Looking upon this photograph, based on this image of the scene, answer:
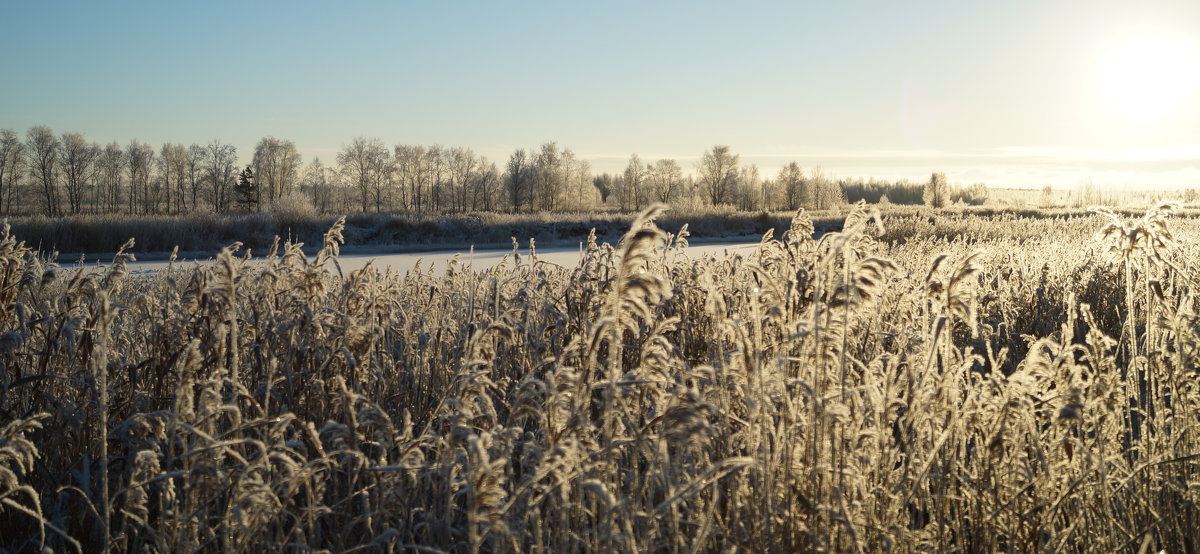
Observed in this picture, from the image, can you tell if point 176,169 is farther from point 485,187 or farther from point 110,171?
point 485,187

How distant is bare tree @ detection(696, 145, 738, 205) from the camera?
70062 millimetres

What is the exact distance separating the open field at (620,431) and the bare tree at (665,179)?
72.7 meters

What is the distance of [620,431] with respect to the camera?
2.31m

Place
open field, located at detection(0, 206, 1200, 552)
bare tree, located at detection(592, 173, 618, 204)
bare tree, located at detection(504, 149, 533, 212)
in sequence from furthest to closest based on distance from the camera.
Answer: bare tree, located at detection(592, 173, 618, 204)
bare tree, located at detection(504, 149, 533, 212)
open field, located at detection(0, 206, 1200, 552)

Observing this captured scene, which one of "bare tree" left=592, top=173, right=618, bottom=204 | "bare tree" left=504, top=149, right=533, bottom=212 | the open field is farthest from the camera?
"bare tree" left=592, top=173, right=618, bottom=204

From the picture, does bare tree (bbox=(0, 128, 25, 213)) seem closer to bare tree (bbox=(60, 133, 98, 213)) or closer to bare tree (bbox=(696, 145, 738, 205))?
bare tree (bbox=(60, 133, 98, 213))

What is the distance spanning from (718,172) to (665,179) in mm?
8562

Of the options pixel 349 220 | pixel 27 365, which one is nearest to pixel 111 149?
pixel 349 220

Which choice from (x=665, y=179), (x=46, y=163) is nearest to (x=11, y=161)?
(x=46, y=163)

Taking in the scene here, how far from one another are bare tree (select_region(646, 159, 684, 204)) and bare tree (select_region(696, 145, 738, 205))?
232 inches

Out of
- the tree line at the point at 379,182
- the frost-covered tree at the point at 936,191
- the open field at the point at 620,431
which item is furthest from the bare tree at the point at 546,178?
the open field at the point at 620,431

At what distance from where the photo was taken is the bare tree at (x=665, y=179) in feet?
250

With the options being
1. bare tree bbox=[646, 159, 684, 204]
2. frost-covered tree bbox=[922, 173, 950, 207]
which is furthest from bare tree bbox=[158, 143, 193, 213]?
frost-covered tree bbox=[922, 173, 950, 207]

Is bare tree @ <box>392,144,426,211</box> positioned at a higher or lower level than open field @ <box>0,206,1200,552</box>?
higher
